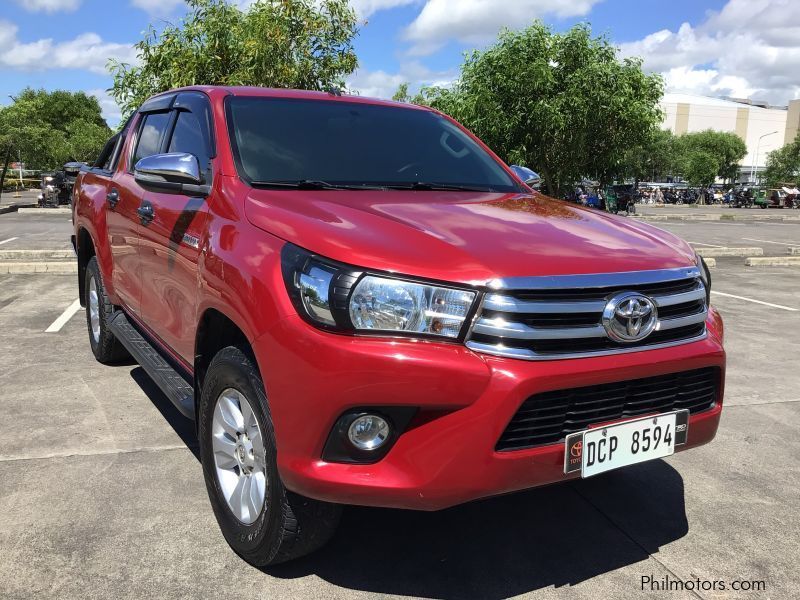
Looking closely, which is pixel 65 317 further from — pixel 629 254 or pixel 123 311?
pixel 629 254

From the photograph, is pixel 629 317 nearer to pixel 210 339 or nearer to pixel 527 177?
pixel 210 339

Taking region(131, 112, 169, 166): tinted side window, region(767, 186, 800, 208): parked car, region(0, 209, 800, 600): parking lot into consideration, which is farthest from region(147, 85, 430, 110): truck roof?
region(767, 186, 800, 208): parked car

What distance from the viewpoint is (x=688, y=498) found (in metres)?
3.26

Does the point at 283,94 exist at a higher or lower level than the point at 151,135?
higher

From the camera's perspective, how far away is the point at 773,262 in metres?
12.4

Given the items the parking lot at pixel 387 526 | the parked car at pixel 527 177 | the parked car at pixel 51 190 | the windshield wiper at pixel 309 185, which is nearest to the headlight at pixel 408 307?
the windshield wiper at pixel 309 185

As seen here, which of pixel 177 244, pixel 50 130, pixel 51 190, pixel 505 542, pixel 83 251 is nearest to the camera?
pixel 505 542

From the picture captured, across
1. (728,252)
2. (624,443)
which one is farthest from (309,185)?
(728,252)

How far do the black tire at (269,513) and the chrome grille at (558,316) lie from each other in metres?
0.77

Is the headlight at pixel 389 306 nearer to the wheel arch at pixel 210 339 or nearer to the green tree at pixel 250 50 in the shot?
the wheel arch at pixel 210 339

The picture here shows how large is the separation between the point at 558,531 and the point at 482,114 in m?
12.6

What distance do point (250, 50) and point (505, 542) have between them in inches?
343

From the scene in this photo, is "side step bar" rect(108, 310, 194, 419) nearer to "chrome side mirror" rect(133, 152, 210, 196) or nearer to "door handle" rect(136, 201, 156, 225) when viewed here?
"door handle" rect(136, 201, 156, 225)

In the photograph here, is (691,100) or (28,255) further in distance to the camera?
(691,100)
